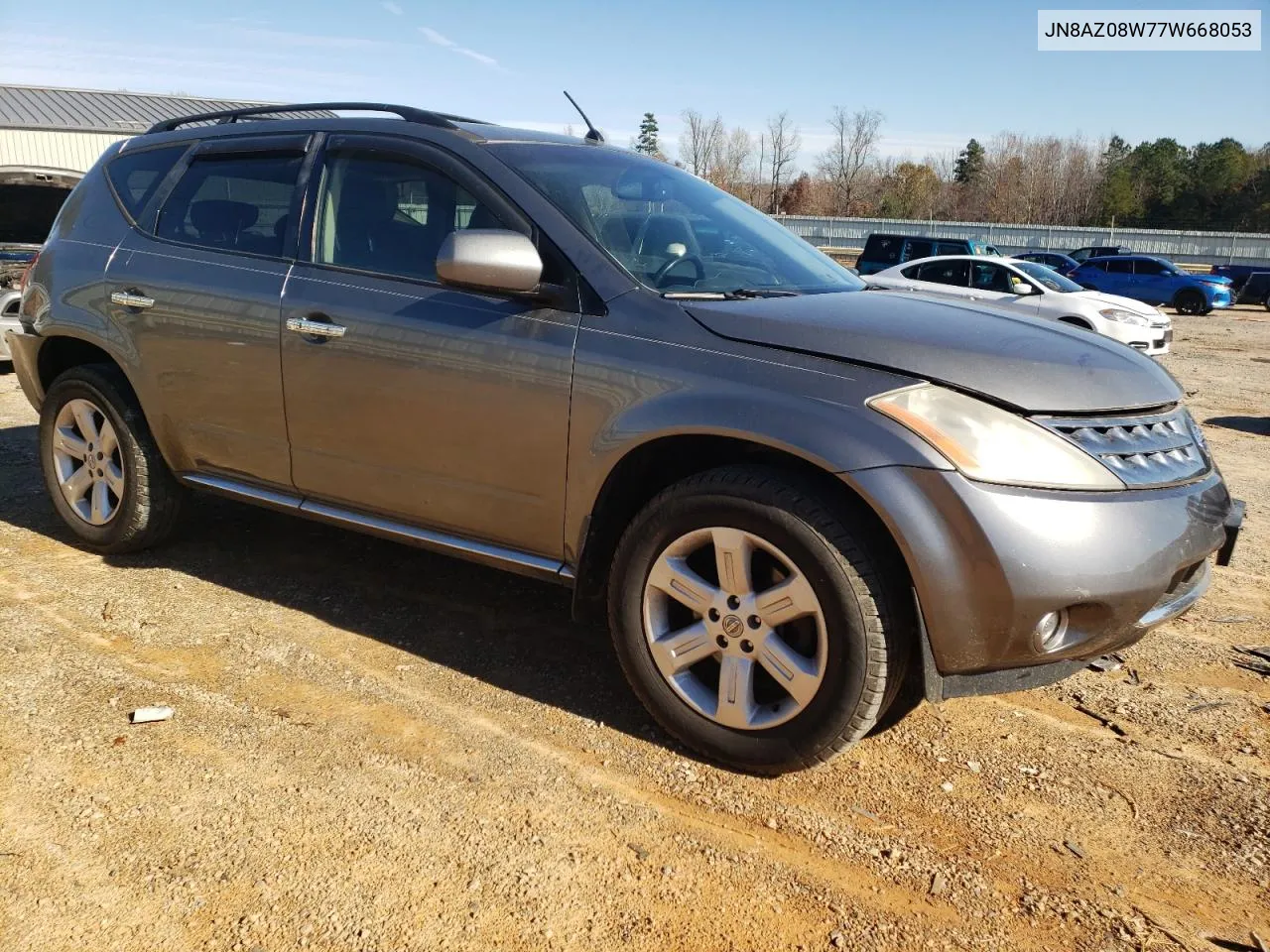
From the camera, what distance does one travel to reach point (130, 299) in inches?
162

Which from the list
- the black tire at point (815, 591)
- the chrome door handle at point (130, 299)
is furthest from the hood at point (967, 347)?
the chrome door handle at point (130, 299)

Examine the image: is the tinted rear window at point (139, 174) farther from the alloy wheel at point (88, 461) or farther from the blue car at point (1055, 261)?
the blue car at point (1055, 261)

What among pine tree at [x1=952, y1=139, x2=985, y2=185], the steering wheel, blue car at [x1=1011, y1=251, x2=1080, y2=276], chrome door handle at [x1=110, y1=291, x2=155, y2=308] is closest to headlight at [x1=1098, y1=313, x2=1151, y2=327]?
the steering wheel

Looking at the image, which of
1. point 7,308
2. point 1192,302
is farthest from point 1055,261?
point 7,308

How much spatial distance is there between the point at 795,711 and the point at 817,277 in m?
1.64

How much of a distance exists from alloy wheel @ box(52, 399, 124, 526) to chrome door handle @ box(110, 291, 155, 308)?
1.67ft

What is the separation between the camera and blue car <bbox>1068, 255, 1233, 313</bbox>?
25156 millimetres

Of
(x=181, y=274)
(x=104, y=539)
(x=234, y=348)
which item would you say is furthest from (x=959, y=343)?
(x=104, y=539)

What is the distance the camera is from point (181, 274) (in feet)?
13.1

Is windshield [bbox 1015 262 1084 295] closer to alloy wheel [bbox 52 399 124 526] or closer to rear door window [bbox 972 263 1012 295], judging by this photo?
rear door window [bbox 972 263 1012 295]

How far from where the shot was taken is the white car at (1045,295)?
14.6 metres

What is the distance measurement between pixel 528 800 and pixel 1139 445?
190 cm

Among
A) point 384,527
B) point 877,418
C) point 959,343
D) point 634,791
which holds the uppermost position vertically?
point 959,343

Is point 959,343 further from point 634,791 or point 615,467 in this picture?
point 634,791
